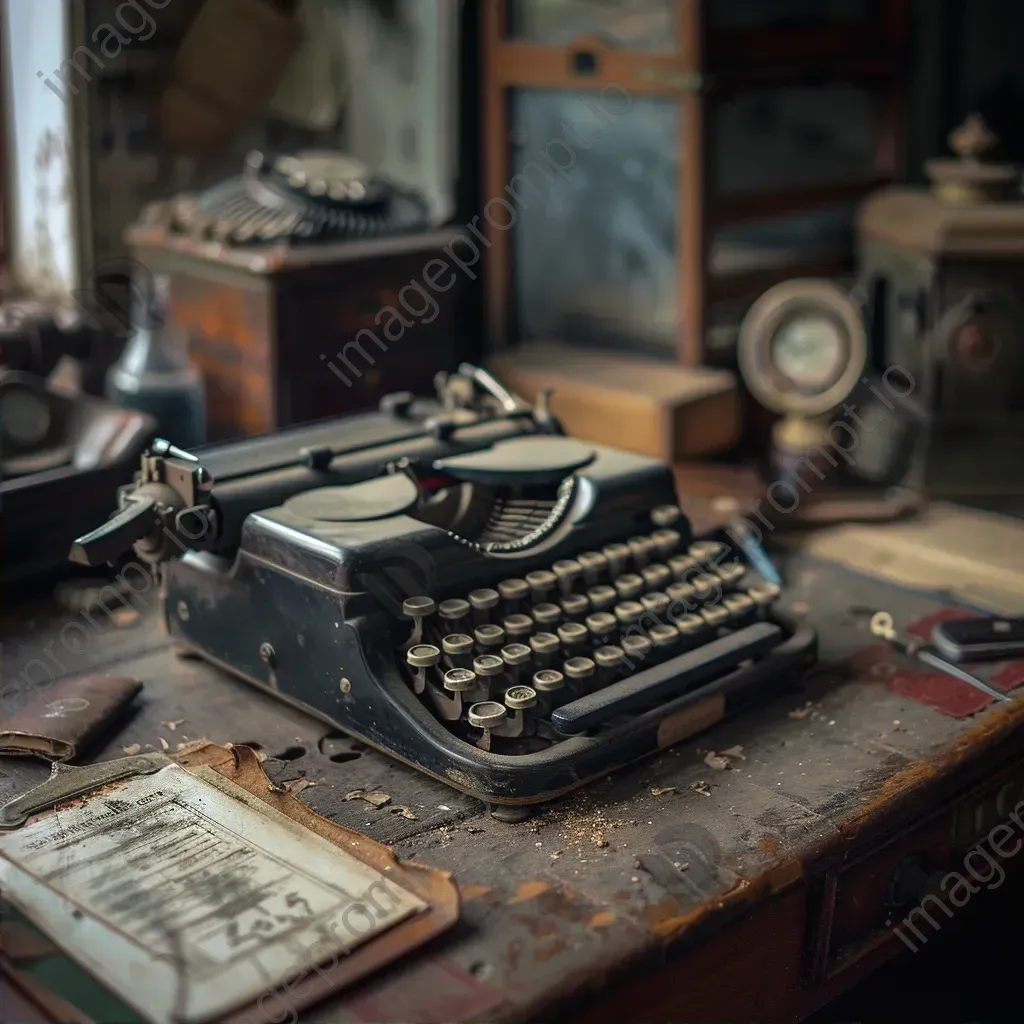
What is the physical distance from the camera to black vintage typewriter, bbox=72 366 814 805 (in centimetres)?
166

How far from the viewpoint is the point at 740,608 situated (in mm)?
A: 1932

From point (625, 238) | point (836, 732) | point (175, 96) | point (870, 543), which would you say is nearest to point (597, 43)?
point (625, 238)

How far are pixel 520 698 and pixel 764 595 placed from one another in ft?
1.67

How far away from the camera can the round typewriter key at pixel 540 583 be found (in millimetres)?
1783

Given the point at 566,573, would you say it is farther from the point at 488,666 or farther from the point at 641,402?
the point at 641,402

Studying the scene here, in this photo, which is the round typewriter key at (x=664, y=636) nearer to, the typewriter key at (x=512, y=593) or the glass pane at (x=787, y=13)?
the typewriter key at (x=512, y=593)

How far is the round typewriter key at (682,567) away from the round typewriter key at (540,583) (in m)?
0.22

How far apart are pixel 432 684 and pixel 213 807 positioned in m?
0.30

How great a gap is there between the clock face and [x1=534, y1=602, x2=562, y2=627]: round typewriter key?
2.93 ft

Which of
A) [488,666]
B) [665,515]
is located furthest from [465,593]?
[665,515]

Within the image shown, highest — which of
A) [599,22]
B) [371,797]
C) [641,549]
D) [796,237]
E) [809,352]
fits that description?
[599,22]

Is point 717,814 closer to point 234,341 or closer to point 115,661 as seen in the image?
point 115,661

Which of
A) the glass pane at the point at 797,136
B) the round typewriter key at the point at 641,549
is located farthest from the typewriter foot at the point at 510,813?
the glass pane at the point at 797,136

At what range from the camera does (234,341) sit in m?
2.50
